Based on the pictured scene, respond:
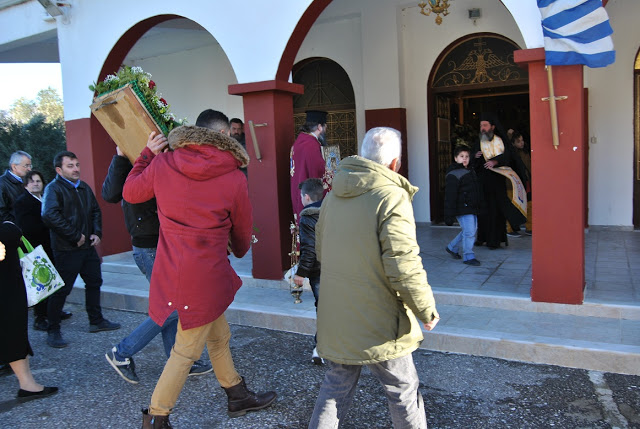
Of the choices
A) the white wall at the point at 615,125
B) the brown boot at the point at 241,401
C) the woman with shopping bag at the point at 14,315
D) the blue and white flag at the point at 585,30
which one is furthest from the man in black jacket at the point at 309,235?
the white wall at the point at 615,125

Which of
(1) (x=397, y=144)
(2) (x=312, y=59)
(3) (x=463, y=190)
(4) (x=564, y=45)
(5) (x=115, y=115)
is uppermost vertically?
(2) (x=312, y=59)

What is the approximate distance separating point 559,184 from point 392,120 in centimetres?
463

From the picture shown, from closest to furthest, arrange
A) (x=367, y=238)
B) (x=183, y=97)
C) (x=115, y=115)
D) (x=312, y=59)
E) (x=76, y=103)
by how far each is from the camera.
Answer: (x=367, y=238)
(x=115, y=115)
(x=76, y=103)
(x=312, y=59)
(x=183, y=97)

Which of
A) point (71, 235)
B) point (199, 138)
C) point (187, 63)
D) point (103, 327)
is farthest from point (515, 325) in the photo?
point (187, 63)

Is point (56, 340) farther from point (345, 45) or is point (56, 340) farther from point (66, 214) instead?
point (345, 45)

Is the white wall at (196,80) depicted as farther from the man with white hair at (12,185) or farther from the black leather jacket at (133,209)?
the black leather jacket at (133,209)

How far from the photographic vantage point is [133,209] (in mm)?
4074

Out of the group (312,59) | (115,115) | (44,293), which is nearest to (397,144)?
(115,115)

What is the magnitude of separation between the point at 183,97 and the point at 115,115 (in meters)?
8.55

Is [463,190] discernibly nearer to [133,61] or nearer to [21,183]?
[21,183]

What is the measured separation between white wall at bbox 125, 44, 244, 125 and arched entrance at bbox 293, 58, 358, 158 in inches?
61.3

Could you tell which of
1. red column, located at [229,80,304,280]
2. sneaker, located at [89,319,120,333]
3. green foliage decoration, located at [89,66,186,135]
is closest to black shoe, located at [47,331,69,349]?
sneaker, located at [89,319,120,333]

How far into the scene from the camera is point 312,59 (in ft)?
33.7

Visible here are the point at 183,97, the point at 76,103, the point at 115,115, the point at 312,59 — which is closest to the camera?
the point at 115,115
